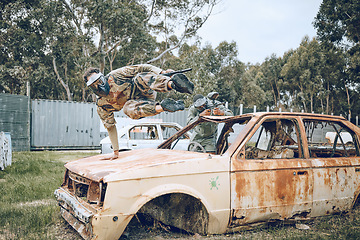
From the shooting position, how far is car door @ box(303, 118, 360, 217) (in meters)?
3.84

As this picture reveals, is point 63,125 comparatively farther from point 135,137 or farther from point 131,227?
point 131,227

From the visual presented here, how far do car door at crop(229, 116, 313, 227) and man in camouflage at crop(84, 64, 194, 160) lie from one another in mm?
1094

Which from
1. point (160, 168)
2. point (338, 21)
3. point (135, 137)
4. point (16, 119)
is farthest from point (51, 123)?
point (338, 21)

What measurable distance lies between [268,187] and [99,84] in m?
2.40

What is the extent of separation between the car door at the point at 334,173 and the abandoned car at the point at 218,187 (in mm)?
12

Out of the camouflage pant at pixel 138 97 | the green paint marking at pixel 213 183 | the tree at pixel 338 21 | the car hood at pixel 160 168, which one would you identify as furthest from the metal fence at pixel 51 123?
the tree at pixel 338 21

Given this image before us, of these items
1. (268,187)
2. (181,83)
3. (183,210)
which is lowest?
(183,210)

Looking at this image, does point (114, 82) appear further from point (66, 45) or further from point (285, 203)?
point (66, 45)

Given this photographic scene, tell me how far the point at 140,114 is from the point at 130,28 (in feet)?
63.5

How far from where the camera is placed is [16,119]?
14391mm

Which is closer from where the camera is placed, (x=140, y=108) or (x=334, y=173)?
(x=334, y=173)

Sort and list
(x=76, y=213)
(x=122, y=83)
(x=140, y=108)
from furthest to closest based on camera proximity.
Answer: (x=122, y=83) < (x=140, y=108) < (x=76, y=213)

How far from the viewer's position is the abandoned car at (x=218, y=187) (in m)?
2.95

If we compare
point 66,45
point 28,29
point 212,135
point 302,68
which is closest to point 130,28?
point 66,45
